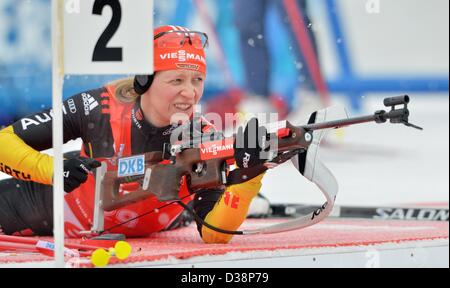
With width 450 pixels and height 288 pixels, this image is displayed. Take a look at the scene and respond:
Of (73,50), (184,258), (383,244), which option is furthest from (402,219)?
(73,50)

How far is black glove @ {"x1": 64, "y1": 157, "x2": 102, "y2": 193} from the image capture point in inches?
157

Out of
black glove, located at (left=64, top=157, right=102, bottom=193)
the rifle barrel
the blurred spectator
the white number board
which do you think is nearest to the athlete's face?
black glove, located at (left=64, top=157, right=102, bottom=193)

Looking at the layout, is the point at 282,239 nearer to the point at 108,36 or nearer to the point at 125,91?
the point at 125,91

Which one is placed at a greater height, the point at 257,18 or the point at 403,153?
the point at 257,18

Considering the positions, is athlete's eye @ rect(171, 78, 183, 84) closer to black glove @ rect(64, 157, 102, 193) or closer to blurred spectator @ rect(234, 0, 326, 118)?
black glove @ rect(64, 157, 102, 193)

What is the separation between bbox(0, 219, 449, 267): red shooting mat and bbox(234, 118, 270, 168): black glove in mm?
345

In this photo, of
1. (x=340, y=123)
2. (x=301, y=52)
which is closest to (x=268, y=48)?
(x=301, y=52)

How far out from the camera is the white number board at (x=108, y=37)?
131 inches

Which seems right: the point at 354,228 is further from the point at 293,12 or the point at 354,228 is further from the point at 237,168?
the point at 293,12

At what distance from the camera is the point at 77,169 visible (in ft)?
13.1
